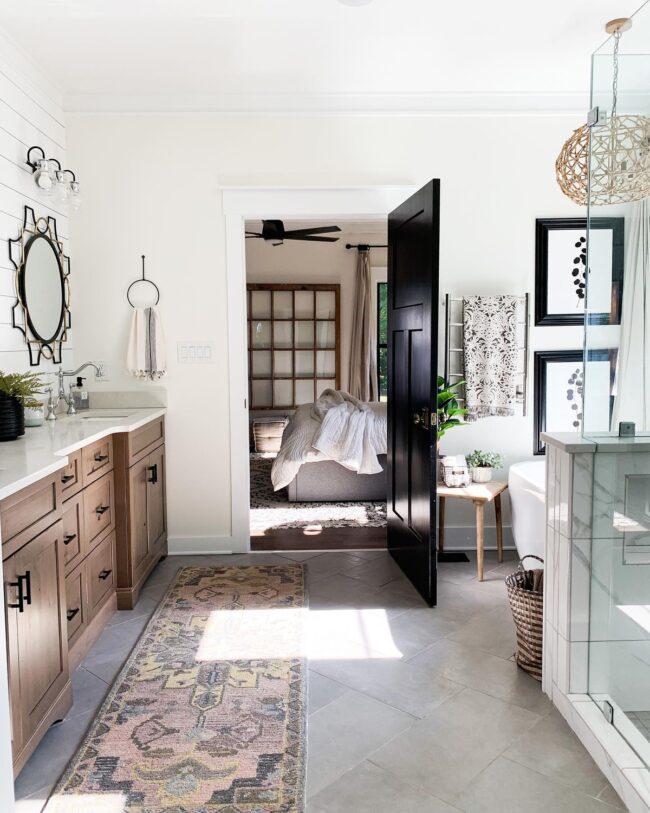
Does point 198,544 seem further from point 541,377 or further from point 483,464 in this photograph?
point 541,377

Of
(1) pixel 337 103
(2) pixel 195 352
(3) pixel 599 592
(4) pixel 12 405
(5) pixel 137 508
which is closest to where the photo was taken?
(3) pixel 599 592

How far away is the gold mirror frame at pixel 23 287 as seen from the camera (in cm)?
356

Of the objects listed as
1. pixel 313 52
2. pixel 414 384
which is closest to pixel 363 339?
pixel 414 384

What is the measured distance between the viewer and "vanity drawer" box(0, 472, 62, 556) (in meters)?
2.09

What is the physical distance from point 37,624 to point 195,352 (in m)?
2.40

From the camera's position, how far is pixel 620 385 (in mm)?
2297

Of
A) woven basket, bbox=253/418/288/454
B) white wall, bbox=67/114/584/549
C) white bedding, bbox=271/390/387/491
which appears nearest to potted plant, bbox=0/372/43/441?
white wall, bbox=67/114/584/549

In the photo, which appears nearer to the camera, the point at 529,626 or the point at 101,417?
the point at 529,626

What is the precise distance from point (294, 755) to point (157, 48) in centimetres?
330

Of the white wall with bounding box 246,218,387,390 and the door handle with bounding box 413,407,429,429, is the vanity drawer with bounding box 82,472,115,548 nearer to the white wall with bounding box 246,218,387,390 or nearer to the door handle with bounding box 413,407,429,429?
the door handle with bounding box 413,407,429,429

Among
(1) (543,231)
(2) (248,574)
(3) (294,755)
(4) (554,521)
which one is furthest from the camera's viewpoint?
(1) (543,231)

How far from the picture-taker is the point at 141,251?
14.4 ft

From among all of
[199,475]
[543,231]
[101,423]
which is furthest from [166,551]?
[543,231]

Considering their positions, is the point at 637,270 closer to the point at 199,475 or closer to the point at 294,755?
the point at 294,755
